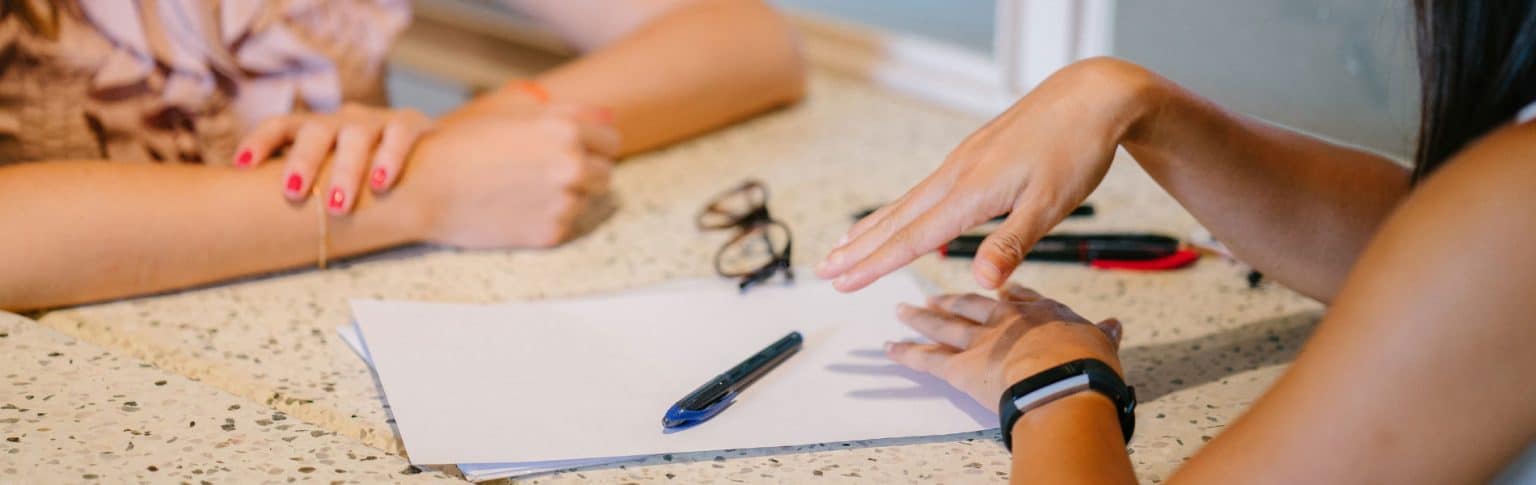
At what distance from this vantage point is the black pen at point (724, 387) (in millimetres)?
703

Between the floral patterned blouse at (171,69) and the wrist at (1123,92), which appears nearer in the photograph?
the wrist at (1123,92)

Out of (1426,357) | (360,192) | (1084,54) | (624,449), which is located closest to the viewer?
(1426,357)

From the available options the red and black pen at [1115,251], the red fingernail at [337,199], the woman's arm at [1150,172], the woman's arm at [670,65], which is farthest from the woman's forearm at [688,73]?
the woman's arm at [1150,172]

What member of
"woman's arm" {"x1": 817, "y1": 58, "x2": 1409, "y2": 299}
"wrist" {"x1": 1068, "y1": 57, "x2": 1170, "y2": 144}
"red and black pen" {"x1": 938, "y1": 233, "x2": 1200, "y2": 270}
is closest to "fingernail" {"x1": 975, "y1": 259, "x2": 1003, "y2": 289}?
"woman's arm" {"x1": 817, "y1": 58, "x2": 1409, "y2": 299}

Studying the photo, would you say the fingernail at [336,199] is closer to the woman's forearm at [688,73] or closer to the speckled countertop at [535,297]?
the speckled countertop at [535,297]

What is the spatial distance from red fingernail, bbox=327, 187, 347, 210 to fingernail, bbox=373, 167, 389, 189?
3 centimetres

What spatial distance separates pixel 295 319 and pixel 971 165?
0.46 meters

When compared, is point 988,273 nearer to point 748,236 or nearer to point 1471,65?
point 1471,65

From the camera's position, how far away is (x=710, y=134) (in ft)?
3.99

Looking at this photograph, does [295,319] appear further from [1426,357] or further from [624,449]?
[1426,357]

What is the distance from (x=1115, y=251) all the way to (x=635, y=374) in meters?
0.36

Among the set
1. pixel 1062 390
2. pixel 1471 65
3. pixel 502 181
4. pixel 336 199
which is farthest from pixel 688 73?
pixel 1471 65

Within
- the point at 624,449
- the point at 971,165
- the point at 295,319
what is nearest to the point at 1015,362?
the point at 971,165

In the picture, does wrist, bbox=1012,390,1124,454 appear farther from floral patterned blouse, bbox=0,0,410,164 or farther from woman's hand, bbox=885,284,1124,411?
floral patterned blouse, bbox=0,0,410,164
